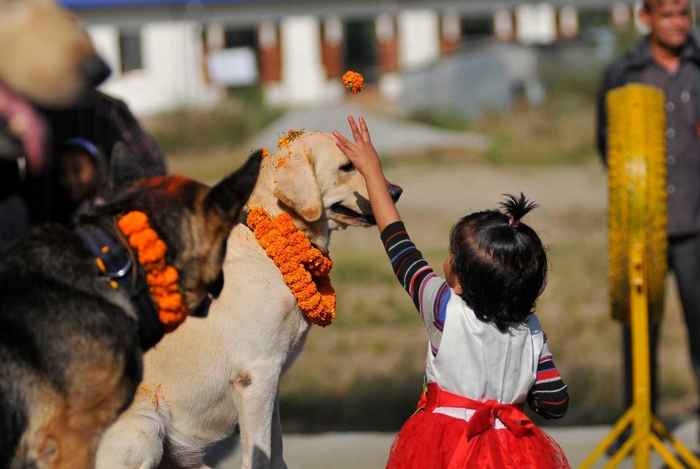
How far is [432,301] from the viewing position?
3.29 meters

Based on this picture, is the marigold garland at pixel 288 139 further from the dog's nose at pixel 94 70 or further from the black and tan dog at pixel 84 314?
the dog's nose at pixel 94 70

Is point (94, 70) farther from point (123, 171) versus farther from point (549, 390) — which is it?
point (549, 390)

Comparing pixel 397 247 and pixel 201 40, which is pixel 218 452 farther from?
pixel 201 40

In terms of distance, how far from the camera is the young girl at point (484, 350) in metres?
3.22

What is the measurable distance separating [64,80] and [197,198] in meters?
1.91

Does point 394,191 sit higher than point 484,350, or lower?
higher

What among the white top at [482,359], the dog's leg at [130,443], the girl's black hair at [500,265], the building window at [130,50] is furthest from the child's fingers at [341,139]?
the building window at [130,50]

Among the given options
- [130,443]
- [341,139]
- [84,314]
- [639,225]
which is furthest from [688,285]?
[84,314]

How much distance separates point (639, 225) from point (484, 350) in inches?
58.0

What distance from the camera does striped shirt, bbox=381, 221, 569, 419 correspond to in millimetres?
3293

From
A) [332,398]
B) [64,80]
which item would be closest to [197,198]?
[64,80]

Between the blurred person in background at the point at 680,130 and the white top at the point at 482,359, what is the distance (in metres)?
2.22

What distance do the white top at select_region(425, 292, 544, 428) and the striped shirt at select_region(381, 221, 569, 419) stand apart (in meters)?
0.04

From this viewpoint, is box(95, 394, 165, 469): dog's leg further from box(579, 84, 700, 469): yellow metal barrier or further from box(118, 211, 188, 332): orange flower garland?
box(579, 84, 700, 469): yellow metal barrier
